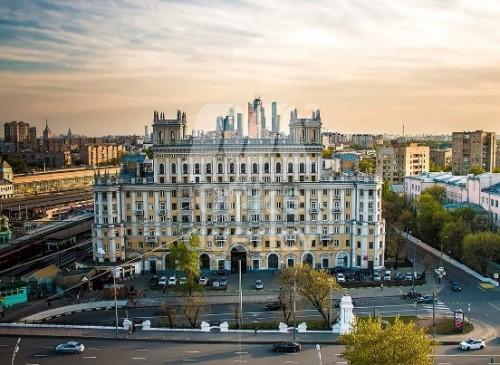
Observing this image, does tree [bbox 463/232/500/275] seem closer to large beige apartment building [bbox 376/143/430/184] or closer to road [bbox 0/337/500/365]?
road [bbox 0/337/500/365]

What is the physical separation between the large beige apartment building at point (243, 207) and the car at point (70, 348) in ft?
29.8

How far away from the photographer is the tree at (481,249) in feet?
68.4

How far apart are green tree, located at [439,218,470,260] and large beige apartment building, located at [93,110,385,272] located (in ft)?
10.9

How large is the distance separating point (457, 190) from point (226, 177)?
15502 mm

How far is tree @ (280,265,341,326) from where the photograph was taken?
597 inches

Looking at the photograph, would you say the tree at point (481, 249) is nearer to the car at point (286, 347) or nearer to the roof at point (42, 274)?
the car at point (286, 347)

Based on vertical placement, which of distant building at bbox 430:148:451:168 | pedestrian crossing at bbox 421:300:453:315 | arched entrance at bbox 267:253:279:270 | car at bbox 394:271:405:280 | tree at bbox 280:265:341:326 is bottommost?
pedestrian crossing at bbox 421:300:453:315

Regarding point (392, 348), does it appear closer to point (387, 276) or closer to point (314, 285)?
point (314, 285)

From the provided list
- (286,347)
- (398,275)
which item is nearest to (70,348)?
(286,347)

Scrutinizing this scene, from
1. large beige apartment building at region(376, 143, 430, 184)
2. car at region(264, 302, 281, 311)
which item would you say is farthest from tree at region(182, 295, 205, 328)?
large beige apartment building at region(376, 143, 430, 184)

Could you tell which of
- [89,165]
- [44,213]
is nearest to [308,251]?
[44,213]

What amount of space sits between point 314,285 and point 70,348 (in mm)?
6382

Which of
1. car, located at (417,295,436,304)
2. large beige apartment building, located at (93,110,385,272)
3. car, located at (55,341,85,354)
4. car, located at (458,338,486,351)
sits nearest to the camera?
car, located at (55,341,85,354)

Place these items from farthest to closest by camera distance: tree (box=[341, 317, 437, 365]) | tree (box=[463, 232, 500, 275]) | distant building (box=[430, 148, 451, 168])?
distant building (box=[430, 148, 451, 168])
tree (box=[463, 232, 500, 275])
tree (box=[341, 317, 437, 365])
